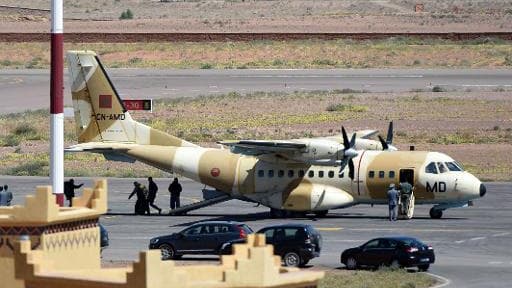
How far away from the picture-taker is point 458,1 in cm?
19925

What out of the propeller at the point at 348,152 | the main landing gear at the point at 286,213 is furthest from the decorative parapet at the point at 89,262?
the main landing gear at the point at 286,213

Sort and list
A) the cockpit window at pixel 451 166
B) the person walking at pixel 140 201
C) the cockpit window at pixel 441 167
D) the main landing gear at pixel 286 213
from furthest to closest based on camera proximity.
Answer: the person walking at pixel 140 201 → the main landing gear at pixel 286 213 → the cockpit window at pixel 451 166 → the cockpit window at pixel 441 167

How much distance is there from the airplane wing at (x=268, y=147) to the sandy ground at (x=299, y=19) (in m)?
91.4

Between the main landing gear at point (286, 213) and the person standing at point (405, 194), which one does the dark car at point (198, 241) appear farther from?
the main landing gear at point (286, 213)

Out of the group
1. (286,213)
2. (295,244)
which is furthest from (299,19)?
(295,244)

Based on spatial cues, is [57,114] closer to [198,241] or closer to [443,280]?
[443,280]

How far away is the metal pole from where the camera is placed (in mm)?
30641

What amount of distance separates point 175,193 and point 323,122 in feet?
94.5

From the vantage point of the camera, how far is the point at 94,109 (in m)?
59.6

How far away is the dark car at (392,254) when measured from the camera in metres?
43.8

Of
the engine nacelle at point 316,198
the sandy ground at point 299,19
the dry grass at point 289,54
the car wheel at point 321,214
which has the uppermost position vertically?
the sandy ground at point 299,19

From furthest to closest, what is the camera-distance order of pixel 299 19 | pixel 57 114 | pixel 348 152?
1. pixel 299 19
2. pixel 348 152
3. pixel 57 114

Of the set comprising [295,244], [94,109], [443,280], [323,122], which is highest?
[94,109]

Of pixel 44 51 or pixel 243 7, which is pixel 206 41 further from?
pixel 243 7
